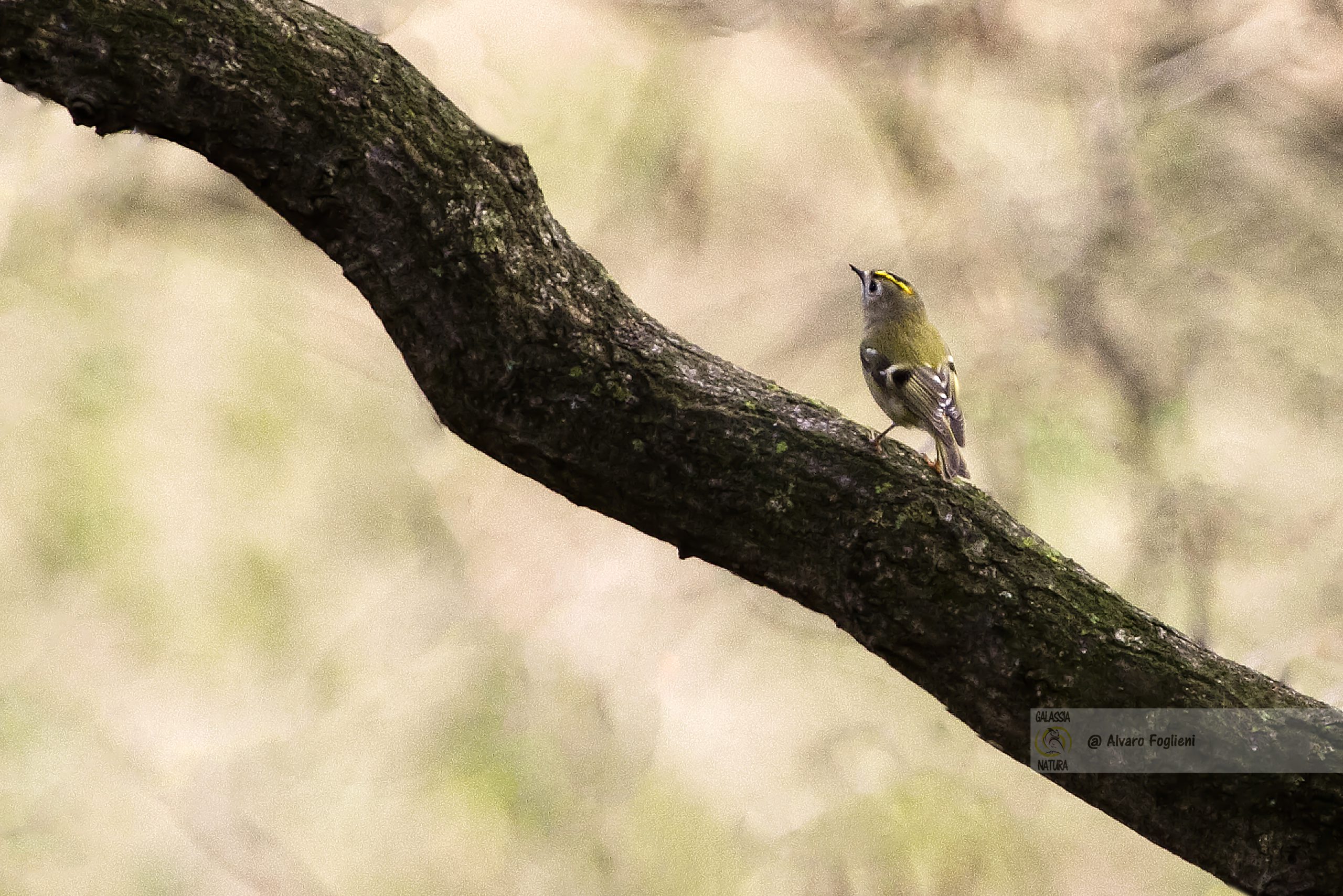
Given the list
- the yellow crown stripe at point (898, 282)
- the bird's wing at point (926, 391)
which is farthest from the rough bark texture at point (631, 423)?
the yellow crown stripe at point (898, 282)

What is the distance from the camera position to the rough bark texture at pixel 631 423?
1690mm

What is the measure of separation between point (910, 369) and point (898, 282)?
0.61m

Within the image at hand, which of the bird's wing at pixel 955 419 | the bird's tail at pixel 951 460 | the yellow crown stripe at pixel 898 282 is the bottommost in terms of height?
the bird's tail at pixel 951 460

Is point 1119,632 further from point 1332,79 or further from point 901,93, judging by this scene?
point 1332,79

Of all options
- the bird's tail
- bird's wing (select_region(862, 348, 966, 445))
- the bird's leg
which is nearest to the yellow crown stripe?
bird's wing (select_region(862, 348, 966, 445))

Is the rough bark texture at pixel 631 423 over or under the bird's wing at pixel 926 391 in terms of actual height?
under

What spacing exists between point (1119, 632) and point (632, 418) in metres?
0.83

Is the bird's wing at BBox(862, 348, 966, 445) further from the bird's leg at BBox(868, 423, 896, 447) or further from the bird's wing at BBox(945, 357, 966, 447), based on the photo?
the bird's leg at BBox(868, 423, 896, 447)

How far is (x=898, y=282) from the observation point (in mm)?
3469

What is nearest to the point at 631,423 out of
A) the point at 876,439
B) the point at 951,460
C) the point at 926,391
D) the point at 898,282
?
the point at 876,439

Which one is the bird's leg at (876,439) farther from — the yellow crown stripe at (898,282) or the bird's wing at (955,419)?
the yellow crown stripe at (898,282)

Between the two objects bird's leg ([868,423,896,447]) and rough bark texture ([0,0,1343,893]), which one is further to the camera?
bird's leg ([868,423,896,447])

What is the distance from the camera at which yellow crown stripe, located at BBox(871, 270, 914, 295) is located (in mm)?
3449

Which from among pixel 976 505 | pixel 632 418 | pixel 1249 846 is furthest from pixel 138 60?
pixel 1249 846
